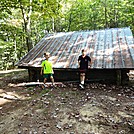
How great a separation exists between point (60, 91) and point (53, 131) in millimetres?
3977

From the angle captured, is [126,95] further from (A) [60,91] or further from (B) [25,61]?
(B) [25,61]

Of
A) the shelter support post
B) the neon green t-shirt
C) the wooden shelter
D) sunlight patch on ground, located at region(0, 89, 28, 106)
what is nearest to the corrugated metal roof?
the wooden shelter

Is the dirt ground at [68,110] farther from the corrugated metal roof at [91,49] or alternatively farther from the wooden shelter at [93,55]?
the corrugated metal roof at [91,49]

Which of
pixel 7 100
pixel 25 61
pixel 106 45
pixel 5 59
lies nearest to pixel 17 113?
pixel 7 100

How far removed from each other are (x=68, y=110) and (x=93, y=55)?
502cm

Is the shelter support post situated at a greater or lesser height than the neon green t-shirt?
lesser

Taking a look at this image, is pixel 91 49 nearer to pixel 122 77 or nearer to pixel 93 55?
pixel 93 55

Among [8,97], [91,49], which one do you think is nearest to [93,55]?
[91,49]

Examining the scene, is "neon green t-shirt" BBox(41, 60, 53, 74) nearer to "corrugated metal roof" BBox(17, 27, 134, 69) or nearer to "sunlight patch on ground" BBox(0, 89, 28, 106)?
"corrugated metal roof" BBox(17, 27, 134, 69)

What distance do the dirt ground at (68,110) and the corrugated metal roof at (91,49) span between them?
1.44 m

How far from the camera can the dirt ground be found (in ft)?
17.6

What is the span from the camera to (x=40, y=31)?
116 ft

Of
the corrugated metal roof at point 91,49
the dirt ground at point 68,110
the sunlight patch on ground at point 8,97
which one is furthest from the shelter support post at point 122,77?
the sunlight patch on ground at point 8,97

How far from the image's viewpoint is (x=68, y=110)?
21.9 feet
